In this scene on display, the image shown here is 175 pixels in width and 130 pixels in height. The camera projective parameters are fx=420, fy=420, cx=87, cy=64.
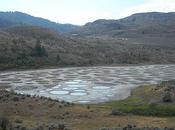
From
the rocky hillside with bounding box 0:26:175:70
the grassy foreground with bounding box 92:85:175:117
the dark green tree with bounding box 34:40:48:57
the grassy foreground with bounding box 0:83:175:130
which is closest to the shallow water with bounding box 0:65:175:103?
the grassy foreground with bounding box 92:85:175:117

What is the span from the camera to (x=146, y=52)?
149 meters

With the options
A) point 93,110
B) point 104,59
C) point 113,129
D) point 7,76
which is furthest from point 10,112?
point 104,59

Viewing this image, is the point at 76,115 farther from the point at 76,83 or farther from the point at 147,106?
the point at 76,83

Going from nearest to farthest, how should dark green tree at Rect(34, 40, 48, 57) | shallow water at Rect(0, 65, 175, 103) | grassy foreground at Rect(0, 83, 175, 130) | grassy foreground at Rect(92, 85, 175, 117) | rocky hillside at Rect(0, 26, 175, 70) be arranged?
1. grassy foreground at Rect(0, 83, 175, 130)
2. grassy foreground at Rect(92, 85, 175, 117)
3. shallow water at Rect(0, 65, 175, 103)
4. rocky hillside at Rect(0, 26, 175, 70)
5. dark green tree at Rect(34, 40, 48, 57)

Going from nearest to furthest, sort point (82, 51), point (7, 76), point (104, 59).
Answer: point (7, 76), point (104, 59), point (82, 51)

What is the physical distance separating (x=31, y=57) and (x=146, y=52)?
49.3 metres

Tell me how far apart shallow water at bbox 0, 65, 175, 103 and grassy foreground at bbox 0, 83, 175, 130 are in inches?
467

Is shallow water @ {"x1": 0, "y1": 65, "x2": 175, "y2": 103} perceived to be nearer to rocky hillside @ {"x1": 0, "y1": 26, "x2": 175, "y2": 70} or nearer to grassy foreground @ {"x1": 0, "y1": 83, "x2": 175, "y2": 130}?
rocky hillside @ {"x1": 0, "y1": 26, "x2": 175, "y2": 70}

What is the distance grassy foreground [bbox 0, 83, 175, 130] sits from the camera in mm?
36875

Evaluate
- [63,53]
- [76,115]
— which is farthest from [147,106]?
[63,53]

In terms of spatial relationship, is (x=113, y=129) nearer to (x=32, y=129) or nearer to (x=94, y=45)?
(x=32, y=129)

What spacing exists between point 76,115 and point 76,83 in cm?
3801

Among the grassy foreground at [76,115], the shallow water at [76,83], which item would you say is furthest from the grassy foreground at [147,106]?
the shallow water at [76,83]

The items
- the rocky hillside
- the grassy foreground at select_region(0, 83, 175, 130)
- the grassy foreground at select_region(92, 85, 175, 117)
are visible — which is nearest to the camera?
the grassy foreground at select_region(0, 83, 175, 130)
